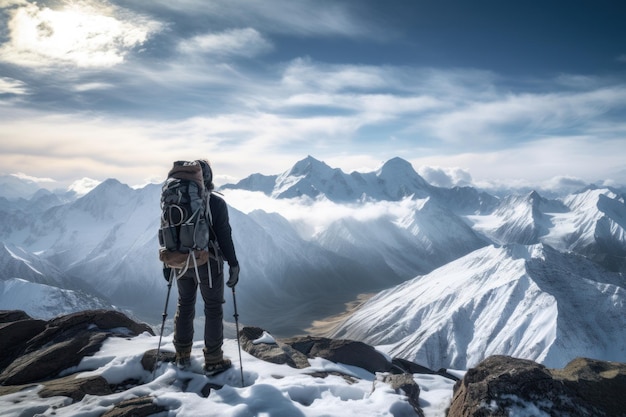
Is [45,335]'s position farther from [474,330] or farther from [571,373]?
[474,330]

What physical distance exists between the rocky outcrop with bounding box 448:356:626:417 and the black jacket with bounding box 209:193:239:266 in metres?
7.38

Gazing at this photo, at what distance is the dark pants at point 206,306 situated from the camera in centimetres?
1177

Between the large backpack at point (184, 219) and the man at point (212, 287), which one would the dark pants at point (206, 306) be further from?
the large backpack at point (184, 219)

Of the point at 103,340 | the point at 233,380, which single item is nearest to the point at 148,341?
the point at 103,340

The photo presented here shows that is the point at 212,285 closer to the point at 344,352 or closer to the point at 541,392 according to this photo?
the point at 344,352

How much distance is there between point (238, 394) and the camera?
9.91 m

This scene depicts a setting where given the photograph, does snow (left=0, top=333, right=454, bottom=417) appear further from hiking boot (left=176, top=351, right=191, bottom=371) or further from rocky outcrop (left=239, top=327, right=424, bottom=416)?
rocky outcrop (left=239, top=327, right=424, bottom=416)

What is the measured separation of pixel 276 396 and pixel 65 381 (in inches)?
268

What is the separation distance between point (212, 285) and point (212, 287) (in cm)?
7

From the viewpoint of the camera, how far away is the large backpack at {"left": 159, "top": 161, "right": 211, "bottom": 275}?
11.0 meters

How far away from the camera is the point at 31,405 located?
9.55 meters

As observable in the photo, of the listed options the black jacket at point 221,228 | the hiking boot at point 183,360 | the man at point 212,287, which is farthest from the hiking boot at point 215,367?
the black jacket at point 221,228

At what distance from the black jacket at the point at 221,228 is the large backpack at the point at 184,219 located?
0.35 m

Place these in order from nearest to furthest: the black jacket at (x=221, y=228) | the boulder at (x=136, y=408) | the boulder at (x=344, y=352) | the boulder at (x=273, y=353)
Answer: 1. the boulder at (x=136, y=408)
2. the black jacket at (x=221, y=228)
3. the boulder at (x=273, y=353)
4. the boulder at (x=344, y=352)
